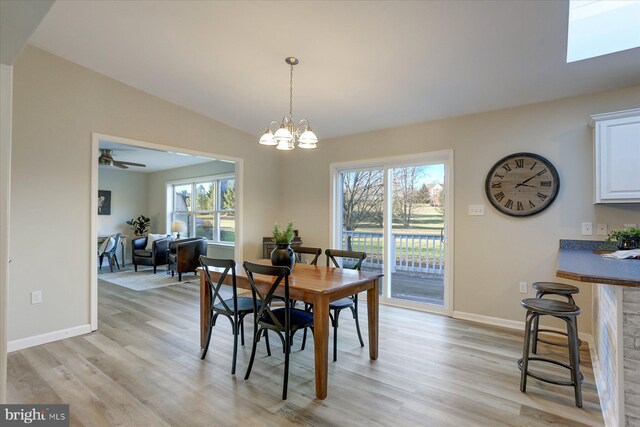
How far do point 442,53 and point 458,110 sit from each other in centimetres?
118

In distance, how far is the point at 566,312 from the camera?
2148mm

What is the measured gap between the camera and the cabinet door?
2.74 metres

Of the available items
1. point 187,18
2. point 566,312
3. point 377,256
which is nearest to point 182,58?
point 187,18

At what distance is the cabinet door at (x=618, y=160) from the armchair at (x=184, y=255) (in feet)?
18.9

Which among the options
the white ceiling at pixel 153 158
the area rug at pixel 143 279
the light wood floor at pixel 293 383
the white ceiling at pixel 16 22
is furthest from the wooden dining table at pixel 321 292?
the white ceiling at pixel 153 158

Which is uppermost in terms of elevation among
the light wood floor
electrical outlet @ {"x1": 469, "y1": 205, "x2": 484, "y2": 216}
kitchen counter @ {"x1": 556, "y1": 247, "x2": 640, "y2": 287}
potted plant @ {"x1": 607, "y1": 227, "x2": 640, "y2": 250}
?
electrical outlet @ {"x1": 469, "y1": 205, "x2": 484, "y2": 216}

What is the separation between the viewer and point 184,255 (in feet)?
20.3

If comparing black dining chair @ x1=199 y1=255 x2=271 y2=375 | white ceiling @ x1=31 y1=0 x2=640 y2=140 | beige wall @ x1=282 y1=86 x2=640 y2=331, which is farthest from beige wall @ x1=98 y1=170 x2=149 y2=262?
beige wall @ x1=282 y1=86 x2=640 y2=331

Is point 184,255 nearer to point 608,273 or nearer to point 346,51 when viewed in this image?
point 346,51

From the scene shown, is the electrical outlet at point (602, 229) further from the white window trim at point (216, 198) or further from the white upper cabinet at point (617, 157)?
the white window trim at point (216, 198)

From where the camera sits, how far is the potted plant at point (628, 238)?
2729mm

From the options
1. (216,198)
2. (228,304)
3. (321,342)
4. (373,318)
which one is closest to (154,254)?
(216,198)

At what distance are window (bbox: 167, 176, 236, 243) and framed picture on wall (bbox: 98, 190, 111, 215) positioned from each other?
4.64ft

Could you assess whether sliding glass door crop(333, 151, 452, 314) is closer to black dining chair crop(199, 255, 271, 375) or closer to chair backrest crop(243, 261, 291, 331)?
black dining chair crop(199, 255, 271, 375)
